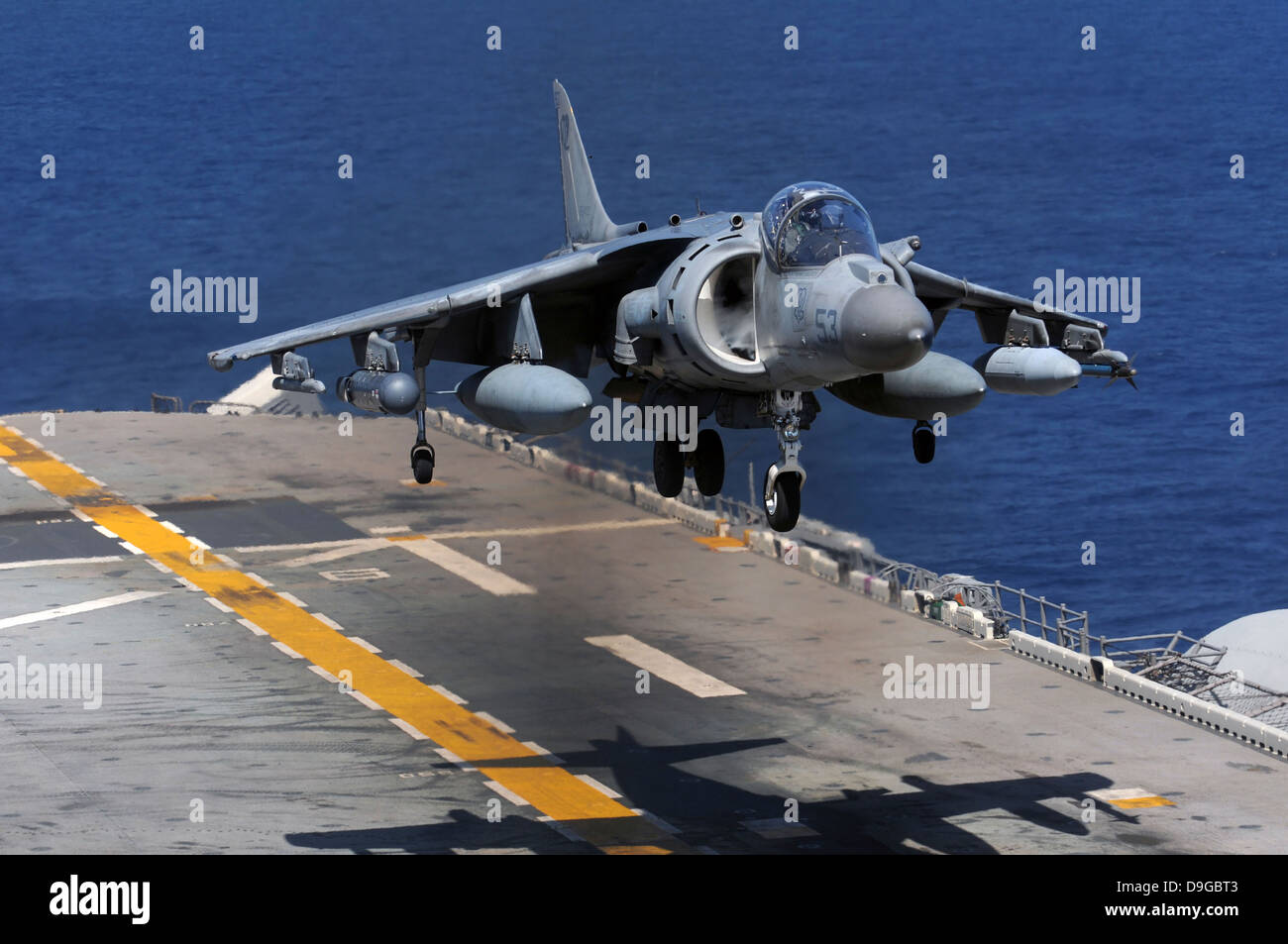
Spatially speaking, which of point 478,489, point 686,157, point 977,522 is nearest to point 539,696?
point 478,489

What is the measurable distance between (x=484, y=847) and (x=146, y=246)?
109587mm

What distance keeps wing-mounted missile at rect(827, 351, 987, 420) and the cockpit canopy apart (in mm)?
3337

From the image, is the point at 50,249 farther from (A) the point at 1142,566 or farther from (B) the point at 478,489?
(A) the point at 1142,566

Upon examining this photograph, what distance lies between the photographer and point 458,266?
13438cm

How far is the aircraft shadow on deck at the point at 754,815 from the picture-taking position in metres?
52.7

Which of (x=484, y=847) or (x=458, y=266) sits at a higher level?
(x=458, y=266)

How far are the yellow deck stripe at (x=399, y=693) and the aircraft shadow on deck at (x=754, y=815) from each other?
0.66 meters

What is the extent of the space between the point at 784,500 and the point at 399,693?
114ft

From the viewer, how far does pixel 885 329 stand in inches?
1134

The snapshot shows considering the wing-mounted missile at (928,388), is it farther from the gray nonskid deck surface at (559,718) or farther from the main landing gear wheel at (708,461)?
the gray nonskid deck surface at (559,718)

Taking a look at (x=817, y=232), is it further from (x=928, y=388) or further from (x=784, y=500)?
(x=784, y=500)

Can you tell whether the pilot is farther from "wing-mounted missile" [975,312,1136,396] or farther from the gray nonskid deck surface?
the gray nonskid deck surface

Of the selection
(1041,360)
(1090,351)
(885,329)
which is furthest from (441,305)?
(1090,351)

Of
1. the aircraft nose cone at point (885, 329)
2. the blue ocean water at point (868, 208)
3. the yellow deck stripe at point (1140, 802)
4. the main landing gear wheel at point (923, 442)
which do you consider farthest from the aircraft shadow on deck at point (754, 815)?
the blue ocean water at point (868, 208)
